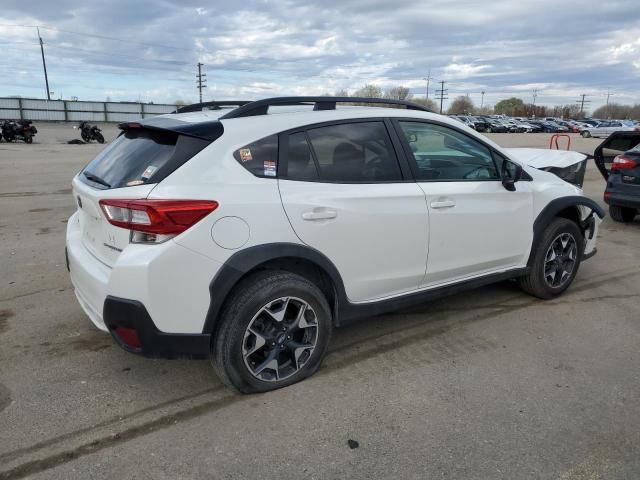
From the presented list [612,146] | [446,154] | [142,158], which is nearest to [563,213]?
[446,154]

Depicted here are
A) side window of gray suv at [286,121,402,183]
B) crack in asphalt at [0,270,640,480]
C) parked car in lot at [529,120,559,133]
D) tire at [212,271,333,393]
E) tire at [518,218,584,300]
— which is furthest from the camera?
parked car in lot at [529,120,559,133]

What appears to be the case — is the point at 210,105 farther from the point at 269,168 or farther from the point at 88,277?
the point at 88,277

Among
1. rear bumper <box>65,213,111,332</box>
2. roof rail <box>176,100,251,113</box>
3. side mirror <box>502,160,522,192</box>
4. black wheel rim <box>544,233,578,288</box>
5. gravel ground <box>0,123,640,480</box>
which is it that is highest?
roof rail <box>176,100,251,113</box>

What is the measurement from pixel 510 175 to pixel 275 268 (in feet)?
6.78

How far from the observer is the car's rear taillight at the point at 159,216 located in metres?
2.64

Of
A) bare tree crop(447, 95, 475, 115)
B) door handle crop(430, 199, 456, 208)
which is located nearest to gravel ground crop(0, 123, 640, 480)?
door handle crop(430, 199, 456, 208)

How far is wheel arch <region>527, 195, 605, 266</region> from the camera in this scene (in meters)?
4.30

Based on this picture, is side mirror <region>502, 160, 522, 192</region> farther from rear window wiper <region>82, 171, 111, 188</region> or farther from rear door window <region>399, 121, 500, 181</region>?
rear window wiper <region>82, 171, 111, 188</region>

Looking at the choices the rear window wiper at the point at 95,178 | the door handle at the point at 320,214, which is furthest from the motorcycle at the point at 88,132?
the door handle at the point at 320,214

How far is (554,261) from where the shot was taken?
15.0 feet

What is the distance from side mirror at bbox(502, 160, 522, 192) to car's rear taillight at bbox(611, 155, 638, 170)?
15.0 ft

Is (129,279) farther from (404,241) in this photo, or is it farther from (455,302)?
(455,302)

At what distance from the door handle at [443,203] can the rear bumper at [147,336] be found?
174cm

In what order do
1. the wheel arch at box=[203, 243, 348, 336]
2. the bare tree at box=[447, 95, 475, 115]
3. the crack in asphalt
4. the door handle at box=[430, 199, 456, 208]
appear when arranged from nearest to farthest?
1. the crack in asphalt
2. the wheel arch at box=[203, 243, 348, 336]
3. the door handle at box=[430, 199, 456, 208]
4. the bare tree at box=[447, 95, 475, 115]
